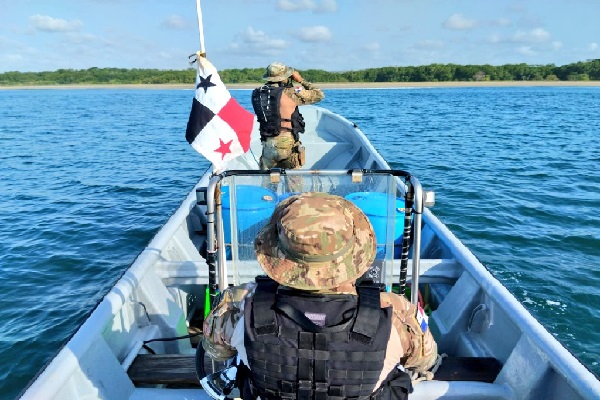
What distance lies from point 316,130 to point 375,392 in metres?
11.6

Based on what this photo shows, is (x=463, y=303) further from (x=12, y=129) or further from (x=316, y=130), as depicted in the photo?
(x=12, y=129)

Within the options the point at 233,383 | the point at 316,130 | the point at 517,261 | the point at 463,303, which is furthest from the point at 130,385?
the point at 316,130

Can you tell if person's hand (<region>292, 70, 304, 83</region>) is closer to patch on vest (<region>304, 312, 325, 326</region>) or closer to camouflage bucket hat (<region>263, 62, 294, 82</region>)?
camouflage bucket hat (<region>263, 62, 294, 82</region>)

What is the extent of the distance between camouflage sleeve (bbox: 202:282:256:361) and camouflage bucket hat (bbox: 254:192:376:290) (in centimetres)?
37

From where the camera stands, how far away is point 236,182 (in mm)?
3725

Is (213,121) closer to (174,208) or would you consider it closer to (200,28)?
(200,28)

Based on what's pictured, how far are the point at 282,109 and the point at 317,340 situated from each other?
5.07 metres

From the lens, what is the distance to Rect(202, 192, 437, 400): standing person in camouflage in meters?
Answer: 1.85

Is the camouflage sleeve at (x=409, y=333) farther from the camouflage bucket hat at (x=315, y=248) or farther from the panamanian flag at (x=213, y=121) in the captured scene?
the panamanian flag at (x=213, y=121)

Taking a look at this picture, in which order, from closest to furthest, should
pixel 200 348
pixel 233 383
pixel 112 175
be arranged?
pixel 233 383
pixel 200 348
pixel 112 175

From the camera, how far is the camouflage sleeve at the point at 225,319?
7.31 feet

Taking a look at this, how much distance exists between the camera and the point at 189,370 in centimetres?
350

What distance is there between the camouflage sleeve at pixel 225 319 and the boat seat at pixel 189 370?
51.7 inches

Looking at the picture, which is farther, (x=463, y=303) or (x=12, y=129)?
(x=12, y=129)
